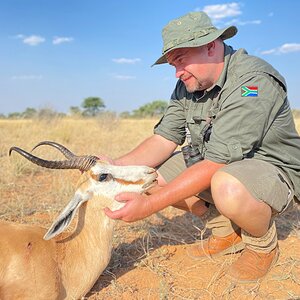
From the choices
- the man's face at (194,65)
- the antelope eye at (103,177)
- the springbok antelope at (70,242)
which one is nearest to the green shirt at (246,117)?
the man's face at (194,65)

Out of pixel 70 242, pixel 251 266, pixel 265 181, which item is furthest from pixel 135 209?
pixel 251 266

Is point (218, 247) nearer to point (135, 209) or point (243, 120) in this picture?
point (135, 209)

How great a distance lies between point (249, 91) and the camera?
322 centimetres

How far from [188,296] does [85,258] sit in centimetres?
90

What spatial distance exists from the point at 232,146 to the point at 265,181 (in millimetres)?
407

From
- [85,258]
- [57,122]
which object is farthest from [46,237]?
[57,122]

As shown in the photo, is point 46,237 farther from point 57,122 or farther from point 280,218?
point 57,122

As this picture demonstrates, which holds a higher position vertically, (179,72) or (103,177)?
(179,72)

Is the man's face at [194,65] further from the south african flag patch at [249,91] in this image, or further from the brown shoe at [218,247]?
the brown shoe at [218,247]

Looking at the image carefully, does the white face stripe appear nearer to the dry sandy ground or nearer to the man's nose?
the dry sandy ground

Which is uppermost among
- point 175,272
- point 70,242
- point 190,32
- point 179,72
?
point 190,32

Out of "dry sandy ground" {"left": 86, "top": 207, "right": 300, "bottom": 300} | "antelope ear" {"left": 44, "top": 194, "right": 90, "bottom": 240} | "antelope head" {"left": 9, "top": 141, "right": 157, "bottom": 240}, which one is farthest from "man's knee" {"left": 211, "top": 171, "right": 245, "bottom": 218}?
"antelope ear" {"left": 44, "top": 194, "right": 90, "bottom": 240}

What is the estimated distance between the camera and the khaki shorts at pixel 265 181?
10.6ft

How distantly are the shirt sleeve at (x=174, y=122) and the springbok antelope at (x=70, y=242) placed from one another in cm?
98
